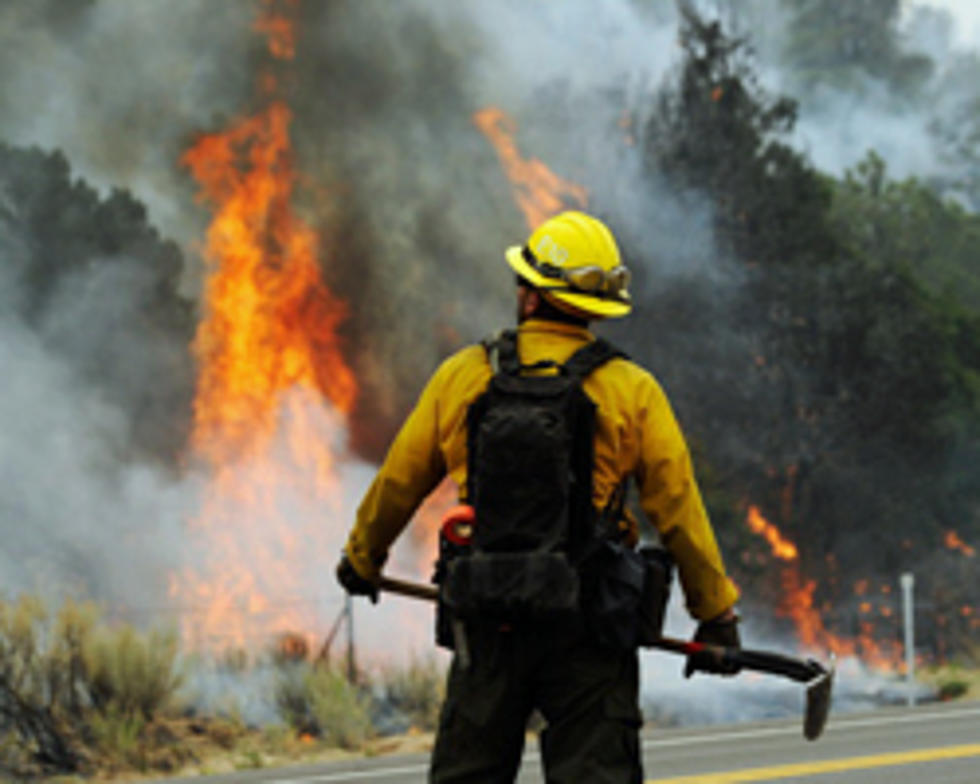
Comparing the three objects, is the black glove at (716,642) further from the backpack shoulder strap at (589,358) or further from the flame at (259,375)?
the flame at (259,375)

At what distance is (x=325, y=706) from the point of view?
1311 cm

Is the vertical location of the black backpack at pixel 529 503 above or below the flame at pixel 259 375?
below

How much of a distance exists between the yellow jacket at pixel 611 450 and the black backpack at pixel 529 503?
4.1 inches

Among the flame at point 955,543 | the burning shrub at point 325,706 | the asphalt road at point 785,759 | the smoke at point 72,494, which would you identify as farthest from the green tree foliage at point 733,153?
the asphalt road at point 785,759

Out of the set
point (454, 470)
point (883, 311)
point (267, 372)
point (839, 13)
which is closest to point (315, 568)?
point (267, 372)

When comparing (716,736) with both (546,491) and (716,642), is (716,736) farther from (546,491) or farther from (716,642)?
(546,491)

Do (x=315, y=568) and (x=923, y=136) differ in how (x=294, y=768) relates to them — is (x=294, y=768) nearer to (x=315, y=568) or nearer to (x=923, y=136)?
(x=315, y=568)

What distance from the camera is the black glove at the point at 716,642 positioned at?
4.50 m

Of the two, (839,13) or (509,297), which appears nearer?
(509,297)

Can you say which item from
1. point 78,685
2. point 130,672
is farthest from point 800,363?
point 78,685

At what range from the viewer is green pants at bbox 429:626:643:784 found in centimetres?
426

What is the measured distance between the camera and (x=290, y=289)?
63.4ft

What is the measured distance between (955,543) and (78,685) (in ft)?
56.9

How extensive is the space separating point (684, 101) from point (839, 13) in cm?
6418
